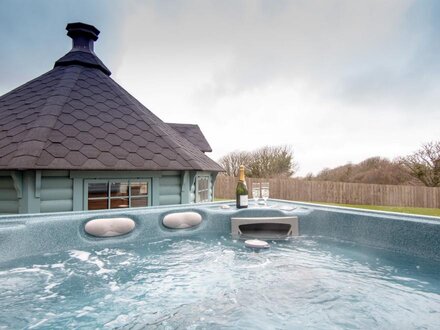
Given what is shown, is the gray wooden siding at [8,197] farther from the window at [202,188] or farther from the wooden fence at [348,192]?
the wooden fence at [348,192]

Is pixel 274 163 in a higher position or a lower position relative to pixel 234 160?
lower

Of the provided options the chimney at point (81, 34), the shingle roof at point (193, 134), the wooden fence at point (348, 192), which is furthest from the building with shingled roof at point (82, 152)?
the wooden fence at point (348, 192)

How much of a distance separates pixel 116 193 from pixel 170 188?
2.90ft

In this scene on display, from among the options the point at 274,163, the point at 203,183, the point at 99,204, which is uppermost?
the point at 274,163

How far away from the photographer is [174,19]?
5.58 metres

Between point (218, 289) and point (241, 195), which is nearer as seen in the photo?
point (218, 289)

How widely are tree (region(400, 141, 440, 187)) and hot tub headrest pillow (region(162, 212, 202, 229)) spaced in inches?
450

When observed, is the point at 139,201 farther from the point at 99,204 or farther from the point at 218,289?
the point at 218,289

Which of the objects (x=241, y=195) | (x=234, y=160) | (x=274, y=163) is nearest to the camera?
(x=241, y=195)

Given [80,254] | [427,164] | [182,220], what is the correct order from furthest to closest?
1. [427,164]
2. [182,220]
3. [80,254]

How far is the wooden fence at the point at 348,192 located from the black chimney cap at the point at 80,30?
7822mm

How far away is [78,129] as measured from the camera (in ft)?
13.4

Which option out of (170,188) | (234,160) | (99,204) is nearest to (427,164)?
(234,160)

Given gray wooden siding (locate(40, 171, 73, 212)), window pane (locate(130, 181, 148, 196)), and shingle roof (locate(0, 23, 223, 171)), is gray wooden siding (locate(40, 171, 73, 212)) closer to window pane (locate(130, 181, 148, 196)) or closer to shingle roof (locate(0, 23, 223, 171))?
shingle roof (locate(0, 23, 223, 171))
